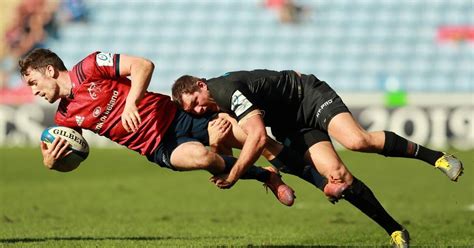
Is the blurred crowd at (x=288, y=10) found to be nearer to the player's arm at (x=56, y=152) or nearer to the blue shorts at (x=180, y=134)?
the blue shorts at (x=180, y=134)

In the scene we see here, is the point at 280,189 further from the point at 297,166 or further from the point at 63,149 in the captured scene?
the point at 63,149

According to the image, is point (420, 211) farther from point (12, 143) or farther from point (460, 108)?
point (12, 143)

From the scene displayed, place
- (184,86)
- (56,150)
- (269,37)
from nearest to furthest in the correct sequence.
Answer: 1. (56,150)
2. (184,86)
3. (269,37)

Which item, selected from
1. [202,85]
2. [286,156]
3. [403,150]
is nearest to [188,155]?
[202,85]

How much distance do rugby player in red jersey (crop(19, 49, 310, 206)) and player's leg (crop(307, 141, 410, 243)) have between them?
39 centimetres

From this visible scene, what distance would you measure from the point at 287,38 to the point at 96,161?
26.6 feet

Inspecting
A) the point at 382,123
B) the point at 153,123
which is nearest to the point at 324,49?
the point at 382,123

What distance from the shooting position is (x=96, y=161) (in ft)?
70.9

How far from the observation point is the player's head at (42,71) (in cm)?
829

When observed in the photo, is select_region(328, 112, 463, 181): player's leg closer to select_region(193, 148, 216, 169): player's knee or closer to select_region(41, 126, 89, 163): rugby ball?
select_region(193, 148, 216, 169): player's knee

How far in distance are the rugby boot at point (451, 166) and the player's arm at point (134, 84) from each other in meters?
2.51

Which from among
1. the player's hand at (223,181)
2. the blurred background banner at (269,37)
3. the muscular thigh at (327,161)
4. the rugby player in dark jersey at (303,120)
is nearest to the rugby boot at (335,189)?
the rugby player in dark jersey at (303,120)

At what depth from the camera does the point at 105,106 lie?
835 cm

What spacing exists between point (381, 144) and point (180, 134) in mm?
1739
